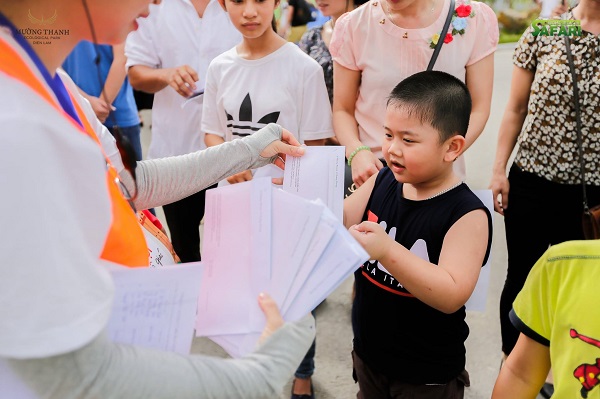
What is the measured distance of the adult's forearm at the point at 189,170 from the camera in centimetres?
133

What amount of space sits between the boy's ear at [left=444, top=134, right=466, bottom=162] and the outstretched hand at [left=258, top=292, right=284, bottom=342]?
650 millimetres

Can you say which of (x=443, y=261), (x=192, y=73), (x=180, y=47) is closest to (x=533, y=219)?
(x=443, y=261)

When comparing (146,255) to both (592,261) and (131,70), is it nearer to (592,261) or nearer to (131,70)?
(592,261)

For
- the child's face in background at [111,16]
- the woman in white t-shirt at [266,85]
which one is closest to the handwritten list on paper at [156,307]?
the child's face in background at [111,16]

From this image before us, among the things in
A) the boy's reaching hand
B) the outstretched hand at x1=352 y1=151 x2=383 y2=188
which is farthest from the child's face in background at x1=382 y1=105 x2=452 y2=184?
the outstretched hand at x1=352 y1=151 x2=383 y2=188

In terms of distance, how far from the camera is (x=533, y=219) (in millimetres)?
2025

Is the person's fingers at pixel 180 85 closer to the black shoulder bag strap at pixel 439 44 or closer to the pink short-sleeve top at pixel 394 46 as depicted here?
the pink short-sleeve top at pixel 394 46

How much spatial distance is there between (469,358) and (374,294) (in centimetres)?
114

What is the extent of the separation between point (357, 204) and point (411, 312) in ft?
1.05

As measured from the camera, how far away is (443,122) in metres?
1.37

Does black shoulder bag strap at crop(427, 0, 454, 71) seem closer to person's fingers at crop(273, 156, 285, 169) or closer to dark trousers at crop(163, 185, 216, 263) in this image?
person's fingers at crop(273, 156, 285, 169)

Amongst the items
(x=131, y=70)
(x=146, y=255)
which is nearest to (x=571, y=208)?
(x=146, y=255)

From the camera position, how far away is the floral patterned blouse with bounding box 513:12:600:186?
184 cm

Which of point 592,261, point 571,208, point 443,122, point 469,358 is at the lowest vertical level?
point 469,358
